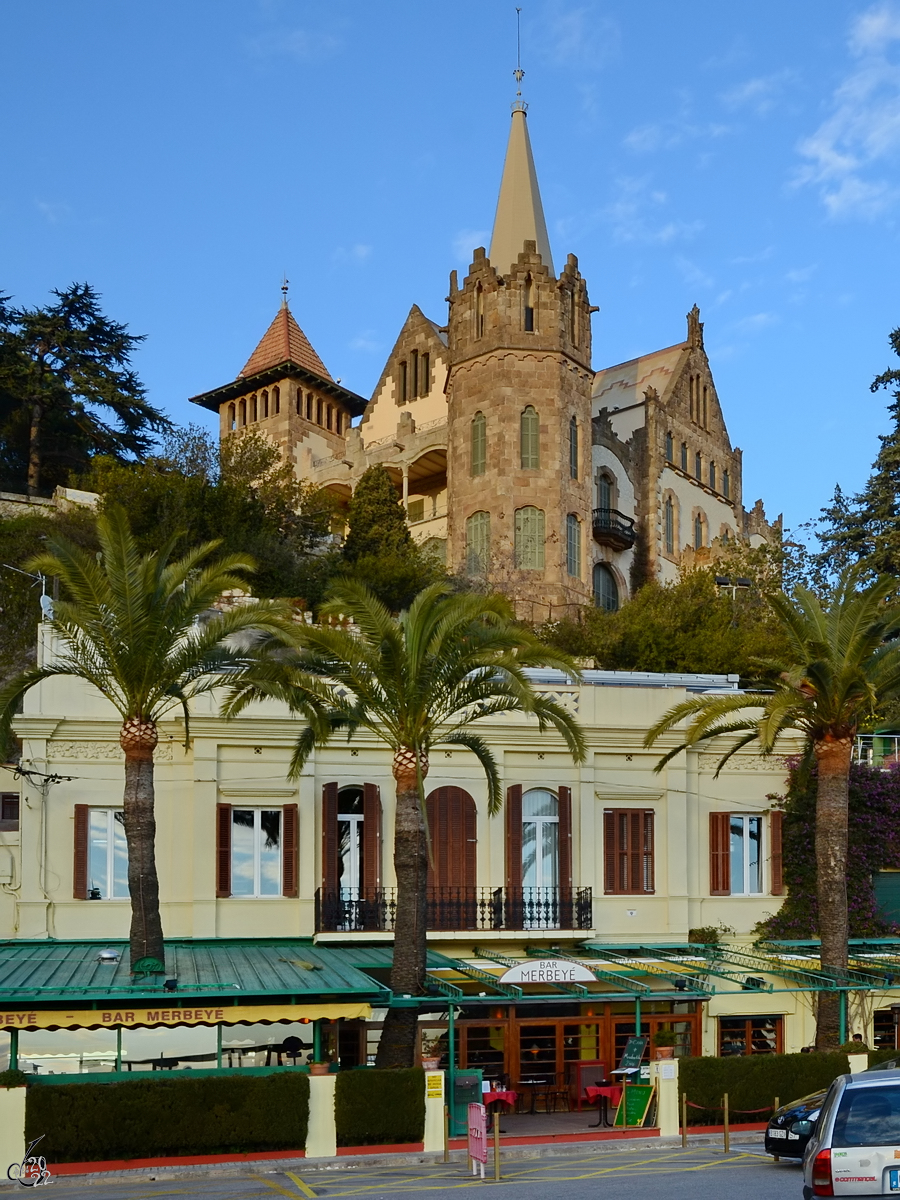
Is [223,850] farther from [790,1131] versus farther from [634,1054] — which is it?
[790,1131]

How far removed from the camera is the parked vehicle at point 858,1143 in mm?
11961

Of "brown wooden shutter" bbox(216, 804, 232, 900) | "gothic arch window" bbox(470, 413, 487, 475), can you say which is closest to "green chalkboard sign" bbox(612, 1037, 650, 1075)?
"brown wooden shutter" bbox(216, 804, 232, 900)

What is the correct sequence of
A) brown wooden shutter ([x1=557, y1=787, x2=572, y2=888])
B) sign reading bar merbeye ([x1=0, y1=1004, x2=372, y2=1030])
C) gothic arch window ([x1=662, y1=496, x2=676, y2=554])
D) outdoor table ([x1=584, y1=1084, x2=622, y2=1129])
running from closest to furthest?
sign reading bar merbeye ([x1=0, y1=1004, x2=372, y2=1030]), outdoor table ([x1=584, y1=1084, x2=622, y2=1129]), brown wooden shutter ([x1=557, y1=787, x2=572, y2=888]), gothic arch window ([x1=662, y1=496, x2=676, y2=554])

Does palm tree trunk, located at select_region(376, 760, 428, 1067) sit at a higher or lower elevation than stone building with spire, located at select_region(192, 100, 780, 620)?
lower

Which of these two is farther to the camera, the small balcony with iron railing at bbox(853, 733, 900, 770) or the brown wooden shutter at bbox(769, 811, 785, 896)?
the small balcony with iron railing at bbox(853, 733, 900, 770)

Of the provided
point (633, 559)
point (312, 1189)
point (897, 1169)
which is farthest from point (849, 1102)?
point (633, 559)

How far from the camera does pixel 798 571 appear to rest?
52281 mm

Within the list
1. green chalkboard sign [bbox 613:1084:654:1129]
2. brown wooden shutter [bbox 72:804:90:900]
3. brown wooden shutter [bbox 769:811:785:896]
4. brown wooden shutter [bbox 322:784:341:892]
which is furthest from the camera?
brown wooden shutter [bbox 769:811:785:896]

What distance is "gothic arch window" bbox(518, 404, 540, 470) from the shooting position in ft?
193

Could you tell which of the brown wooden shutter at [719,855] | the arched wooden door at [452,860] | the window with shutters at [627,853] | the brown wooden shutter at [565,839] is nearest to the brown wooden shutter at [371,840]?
the arched wooden door at [452,860]

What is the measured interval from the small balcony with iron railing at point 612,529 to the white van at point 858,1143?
5073 centimetres

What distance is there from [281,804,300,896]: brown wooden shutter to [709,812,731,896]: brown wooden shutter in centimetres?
874

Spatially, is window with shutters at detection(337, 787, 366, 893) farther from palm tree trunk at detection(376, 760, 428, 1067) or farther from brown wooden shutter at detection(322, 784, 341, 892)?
palm tree trunk at detection(376, 760, 428, 1067)

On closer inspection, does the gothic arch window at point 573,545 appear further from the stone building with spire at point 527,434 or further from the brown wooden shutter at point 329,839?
the brown wooden shutter at point 329,839
